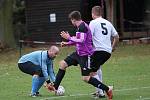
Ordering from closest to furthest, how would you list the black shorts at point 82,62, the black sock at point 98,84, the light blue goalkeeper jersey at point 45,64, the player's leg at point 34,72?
the black sock at point 98,84 < the black shorts at point 82,62 < the light blue goalkeeper jersey at point 45,64 < the player's leg at point 34,72

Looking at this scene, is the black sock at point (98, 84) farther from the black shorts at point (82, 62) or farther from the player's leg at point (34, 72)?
the player's leg at point (34, 72)

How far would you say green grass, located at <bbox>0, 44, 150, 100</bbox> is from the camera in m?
13.8

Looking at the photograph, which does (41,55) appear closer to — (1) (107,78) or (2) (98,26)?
(2) (98,26)

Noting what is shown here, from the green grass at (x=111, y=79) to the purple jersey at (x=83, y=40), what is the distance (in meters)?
1.10

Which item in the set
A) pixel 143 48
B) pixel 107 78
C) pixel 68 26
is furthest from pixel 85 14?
pixel 107 78

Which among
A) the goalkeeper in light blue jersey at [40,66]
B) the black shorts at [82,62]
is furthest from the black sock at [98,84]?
the goalkeeper in light blue jersey at [40,66]

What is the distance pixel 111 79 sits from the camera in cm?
1764

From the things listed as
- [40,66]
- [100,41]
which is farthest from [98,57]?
[40,66]

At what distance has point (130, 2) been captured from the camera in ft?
113

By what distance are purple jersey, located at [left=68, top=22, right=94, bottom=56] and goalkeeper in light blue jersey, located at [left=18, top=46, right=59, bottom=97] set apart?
960 millimetres

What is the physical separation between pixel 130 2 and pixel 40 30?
5400 mm

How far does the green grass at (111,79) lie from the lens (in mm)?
13846

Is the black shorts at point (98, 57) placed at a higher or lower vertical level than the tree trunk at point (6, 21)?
higher

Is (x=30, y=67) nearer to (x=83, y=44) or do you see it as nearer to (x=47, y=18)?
(x=83, y=44)
